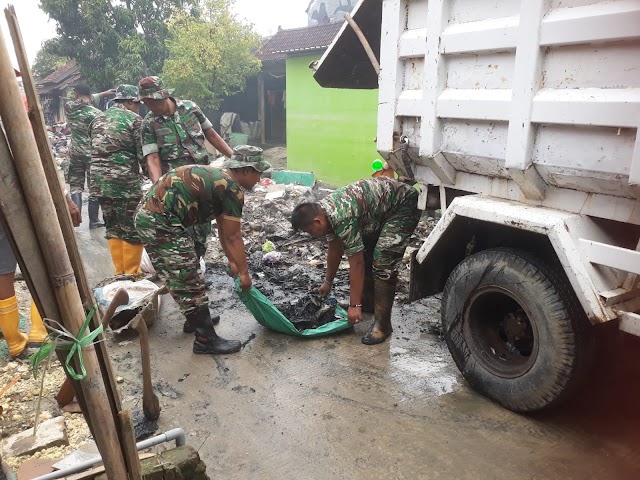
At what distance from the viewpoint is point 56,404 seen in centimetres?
282

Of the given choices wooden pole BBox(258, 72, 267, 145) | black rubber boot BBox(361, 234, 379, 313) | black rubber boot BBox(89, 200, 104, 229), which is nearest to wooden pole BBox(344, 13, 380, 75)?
black rubber boot BBox(361, 234, 379, 313)

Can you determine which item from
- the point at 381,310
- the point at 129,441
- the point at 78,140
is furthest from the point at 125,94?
the point at 129,441

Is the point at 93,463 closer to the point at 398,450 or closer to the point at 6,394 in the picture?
the point at 398,450

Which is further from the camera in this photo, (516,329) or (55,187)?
(516,329)

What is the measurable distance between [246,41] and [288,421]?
45.2 ft

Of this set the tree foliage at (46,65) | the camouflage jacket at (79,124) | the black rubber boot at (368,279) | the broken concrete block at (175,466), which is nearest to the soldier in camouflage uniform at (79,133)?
the camouflage jacket at (79,124)

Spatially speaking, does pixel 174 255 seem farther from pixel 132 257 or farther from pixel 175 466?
pixel 175 466

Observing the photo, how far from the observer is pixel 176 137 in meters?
4.41

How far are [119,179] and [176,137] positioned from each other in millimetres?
697

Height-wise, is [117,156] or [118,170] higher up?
[117,156]

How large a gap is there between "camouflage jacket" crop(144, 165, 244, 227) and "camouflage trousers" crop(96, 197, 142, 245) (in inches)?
51.5

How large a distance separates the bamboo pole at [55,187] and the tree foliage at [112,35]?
16116mm

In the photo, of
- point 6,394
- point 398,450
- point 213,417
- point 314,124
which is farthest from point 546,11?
point 314,124

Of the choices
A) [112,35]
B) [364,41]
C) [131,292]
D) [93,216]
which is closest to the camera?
[364,41]
